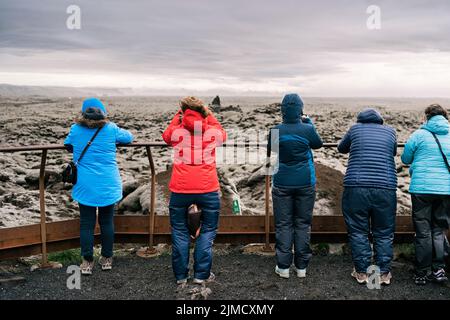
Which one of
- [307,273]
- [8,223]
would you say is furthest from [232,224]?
[8,223]

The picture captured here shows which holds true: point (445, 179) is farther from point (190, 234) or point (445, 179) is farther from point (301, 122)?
point (190, 234)

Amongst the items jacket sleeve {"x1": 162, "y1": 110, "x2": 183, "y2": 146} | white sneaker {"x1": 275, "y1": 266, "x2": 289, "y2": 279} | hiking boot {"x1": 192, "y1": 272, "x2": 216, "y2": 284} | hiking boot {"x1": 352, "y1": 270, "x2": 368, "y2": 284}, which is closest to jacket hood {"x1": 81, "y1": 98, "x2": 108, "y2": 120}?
jacket sleeve {"x1": 162, "y1": 110, "x2": 183, "y2": 146}

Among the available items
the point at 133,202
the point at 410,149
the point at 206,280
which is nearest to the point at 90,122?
the point at 206,280

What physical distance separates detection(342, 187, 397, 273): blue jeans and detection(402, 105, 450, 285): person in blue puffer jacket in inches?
12.1

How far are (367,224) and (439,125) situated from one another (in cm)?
121

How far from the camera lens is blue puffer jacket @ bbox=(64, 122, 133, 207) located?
537cm

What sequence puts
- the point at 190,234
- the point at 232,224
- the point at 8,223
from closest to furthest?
1. the point at 190,234
2. the point at 232,224
3. the point at 8,223

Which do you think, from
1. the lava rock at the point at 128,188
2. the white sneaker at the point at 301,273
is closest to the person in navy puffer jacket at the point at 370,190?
the white sneaker at the point at 301,273

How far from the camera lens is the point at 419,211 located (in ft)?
17.9

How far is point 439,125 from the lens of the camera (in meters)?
5.39

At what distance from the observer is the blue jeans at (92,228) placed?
17.9ft

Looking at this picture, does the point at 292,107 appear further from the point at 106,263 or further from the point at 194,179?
the point at 106,263
